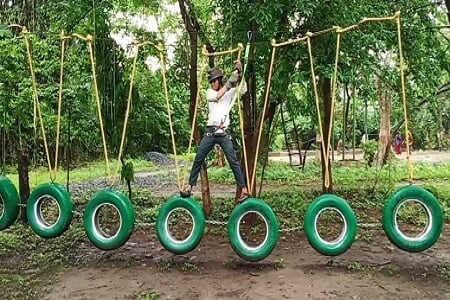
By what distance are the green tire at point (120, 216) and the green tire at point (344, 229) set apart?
144 cm

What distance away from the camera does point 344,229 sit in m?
4.21

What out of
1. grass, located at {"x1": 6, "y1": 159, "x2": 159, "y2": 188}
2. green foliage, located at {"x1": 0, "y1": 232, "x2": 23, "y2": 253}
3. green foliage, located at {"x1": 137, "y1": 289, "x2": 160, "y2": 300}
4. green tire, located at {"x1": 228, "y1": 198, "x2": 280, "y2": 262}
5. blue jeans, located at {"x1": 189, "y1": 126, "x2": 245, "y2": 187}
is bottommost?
green foliage, located at {"x1": 137, "y1": 289, "x2": 160, "y2": 300}

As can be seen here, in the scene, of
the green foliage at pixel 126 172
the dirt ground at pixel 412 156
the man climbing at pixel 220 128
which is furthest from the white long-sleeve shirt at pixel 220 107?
the dirt ground at pixel 412 156

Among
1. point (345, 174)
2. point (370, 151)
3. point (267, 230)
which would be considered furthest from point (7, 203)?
point (370, 151)

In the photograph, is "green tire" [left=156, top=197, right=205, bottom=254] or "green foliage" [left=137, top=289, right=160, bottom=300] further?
"green tire" [left=156, top=197, right=205, bottom=254]

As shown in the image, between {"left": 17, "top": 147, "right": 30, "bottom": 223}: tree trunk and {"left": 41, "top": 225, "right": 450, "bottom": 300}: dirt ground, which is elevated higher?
{"left": 17, "top": 147, "right": 30, "bottom": 223}: tree trunk

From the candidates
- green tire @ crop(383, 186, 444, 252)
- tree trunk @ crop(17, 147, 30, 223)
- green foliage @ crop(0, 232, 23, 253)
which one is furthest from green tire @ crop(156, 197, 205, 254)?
tree trunk @ crop(17, 147, 30, 223)

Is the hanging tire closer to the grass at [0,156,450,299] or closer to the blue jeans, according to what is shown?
the grass at [0,156,450,299]

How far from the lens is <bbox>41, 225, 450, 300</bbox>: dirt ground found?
421cm

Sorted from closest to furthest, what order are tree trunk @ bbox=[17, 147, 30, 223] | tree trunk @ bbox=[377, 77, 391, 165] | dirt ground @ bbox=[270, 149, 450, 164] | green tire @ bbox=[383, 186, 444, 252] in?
green tire @ bbox=[383, 186, 444, 252] < tree trunk @ bbox=[17, 147, 30, 223] < tree trunk @ bbox=[377, 77, 391, 165] < dirt ground @ bbox=[270, 149, 450, 164]

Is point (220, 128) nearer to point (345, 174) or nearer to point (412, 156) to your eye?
point (345, 174)

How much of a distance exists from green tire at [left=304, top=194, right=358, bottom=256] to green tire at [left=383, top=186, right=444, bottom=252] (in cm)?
26

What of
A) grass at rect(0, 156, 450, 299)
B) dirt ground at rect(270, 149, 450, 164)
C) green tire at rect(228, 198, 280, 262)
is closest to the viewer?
green tire at rect(228, 198, 280, 262)

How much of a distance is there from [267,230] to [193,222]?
605 mm
